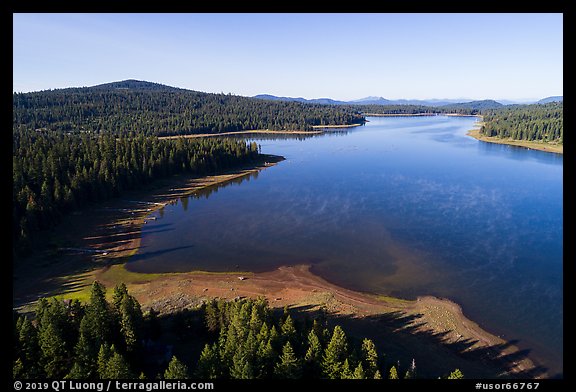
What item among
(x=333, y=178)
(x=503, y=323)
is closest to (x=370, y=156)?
(x=333, y=178)

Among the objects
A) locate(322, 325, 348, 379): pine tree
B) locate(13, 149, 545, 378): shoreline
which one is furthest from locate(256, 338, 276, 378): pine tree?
locate(13, 149, 545, 378): shoreline

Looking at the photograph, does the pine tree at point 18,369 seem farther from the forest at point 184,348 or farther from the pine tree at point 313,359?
the pine tree at point 313,359

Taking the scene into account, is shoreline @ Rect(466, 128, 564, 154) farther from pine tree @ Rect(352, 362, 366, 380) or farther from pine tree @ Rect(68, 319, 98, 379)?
pine tree @ Rect(68, 319, 98, 379)

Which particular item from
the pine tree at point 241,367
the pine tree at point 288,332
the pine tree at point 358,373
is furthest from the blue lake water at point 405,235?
the pine tree at point 241,367

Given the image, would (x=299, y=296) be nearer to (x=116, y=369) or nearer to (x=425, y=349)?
(x=425, y=349)

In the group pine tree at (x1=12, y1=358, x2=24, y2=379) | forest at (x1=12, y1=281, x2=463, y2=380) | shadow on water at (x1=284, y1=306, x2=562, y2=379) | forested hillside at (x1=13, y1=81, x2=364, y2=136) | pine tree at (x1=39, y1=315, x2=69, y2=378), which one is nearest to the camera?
pine tree at (x1=12, y1=358, x2=24, y2=379)

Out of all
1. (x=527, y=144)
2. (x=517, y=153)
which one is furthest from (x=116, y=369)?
(x=527, y=144)
